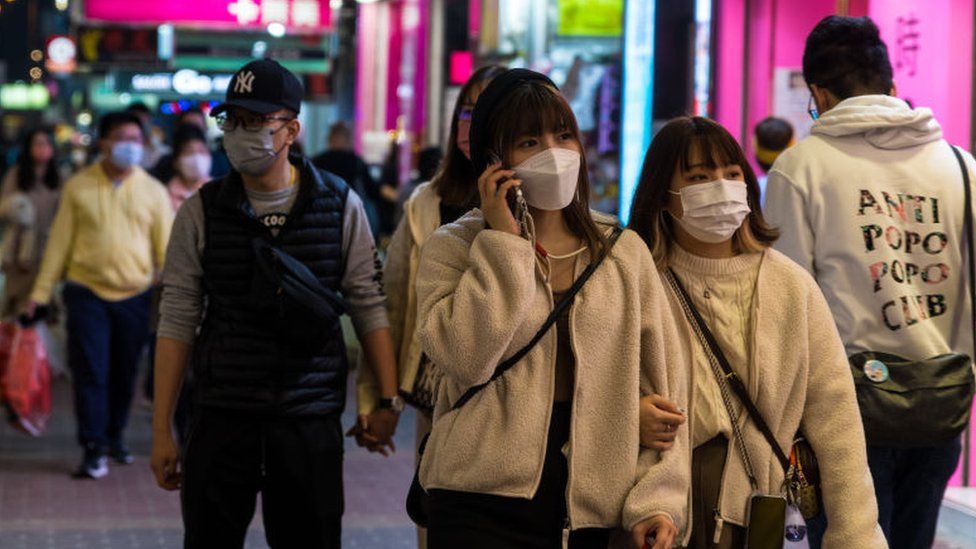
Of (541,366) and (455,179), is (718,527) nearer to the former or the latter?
(541,366)

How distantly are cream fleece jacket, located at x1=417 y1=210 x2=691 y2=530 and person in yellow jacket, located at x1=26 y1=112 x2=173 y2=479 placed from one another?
6.54m

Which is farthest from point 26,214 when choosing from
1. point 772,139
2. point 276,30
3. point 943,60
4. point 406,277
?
point 276,30

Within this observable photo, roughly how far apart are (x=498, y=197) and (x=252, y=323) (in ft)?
5.34

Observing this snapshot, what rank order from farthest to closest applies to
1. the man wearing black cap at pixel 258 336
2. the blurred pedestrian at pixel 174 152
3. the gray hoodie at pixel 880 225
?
the blurred pedestrian at pixel 174 152 < the man wearing black cap at pixel 258 336 < the gray hoodie at pixel 880 225

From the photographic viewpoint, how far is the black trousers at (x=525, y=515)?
3.96m

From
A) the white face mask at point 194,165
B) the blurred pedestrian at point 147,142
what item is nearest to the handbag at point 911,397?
the white face mask at point 194,165

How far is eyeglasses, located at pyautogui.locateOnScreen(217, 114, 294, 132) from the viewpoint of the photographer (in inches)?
214

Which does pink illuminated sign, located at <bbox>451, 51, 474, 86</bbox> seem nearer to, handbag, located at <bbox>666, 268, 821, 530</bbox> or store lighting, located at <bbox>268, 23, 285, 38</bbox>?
store lighting, located at <bbox>268, 23, 285, 38</bbox>

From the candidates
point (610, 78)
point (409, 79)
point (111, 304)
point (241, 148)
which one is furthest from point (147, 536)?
→ point (409, 79)

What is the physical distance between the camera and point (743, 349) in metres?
4.30

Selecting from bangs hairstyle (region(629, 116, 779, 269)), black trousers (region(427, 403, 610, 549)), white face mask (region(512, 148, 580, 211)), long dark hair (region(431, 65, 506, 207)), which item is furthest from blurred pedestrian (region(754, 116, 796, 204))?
black trousers (region(427, 403, 610, 549))

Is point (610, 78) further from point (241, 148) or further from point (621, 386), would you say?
point (621, 386)

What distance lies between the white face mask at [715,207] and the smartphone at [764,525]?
2.20ft

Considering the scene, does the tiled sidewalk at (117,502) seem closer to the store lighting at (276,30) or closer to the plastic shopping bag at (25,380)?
the plastic shopping bag at (25,380)
